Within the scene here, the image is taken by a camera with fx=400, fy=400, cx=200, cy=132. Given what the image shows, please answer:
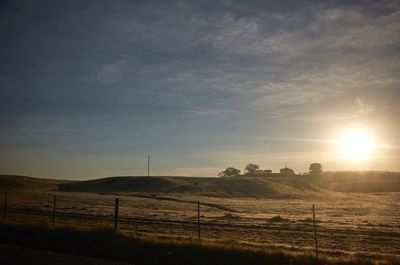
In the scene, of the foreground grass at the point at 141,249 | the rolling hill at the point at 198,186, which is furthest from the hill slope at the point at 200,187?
the foreground grass at the point at 141,249

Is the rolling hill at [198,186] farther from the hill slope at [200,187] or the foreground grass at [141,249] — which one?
the foreground grass at [141,249]

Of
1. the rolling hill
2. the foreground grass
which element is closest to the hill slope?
the rolling hill

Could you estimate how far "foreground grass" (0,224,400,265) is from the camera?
48.9 feet

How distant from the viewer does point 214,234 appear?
87.8ft

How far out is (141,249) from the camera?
56.4 ft

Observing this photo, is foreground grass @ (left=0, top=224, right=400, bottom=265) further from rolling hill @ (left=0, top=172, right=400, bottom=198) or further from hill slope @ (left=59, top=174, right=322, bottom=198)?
hill slope @ (left=59, top=174, right=322, bottom=198)

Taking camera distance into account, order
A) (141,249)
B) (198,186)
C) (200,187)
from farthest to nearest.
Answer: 1. (198,186)
2. (200,187)
3. (141,249)

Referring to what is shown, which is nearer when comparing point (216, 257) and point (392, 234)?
point (216, 257)

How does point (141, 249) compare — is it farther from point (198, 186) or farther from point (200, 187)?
point (198, 186)

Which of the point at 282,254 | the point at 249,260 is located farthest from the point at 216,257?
the point at 282,254

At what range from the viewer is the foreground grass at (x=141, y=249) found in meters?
14.9

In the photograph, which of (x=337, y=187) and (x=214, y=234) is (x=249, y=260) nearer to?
(x=214, y=234)

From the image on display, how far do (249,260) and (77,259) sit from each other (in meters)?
6.55

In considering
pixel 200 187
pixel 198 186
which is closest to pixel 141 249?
pixel 200 187
